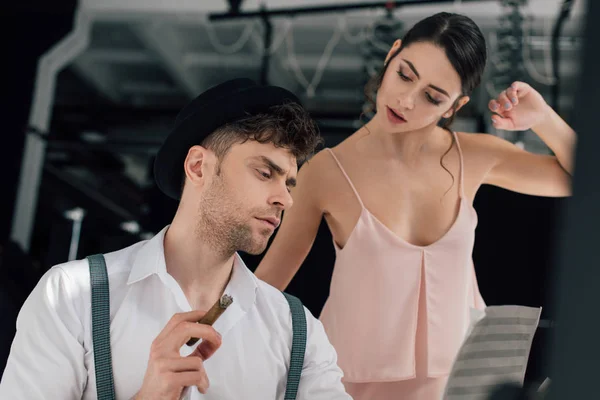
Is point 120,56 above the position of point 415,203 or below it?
below

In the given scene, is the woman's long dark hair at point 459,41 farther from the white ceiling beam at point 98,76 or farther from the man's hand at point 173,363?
the white ceiling beam at point 98,76

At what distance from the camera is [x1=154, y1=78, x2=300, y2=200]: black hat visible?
1680 mm

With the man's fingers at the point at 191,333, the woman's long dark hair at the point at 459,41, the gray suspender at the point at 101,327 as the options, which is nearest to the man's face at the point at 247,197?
the gray suspender at the point at 101,327

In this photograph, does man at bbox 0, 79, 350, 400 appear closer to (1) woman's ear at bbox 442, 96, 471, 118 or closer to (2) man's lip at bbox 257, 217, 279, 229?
(2) man's lip at bbox 257, 217, 279, 229

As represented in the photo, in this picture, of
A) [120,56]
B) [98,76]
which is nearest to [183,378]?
[120,56]

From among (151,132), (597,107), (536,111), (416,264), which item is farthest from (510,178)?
(151,132)

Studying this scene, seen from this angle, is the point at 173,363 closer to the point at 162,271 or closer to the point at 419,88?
the point at 162,271

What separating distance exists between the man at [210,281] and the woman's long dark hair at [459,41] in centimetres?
34

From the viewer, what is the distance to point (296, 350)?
1643mm

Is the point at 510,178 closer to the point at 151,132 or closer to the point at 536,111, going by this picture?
the point at 536,111

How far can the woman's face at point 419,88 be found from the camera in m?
1.76

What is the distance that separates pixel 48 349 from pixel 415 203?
2.79 ft

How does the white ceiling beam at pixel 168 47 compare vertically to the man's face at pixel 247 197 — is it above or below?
below

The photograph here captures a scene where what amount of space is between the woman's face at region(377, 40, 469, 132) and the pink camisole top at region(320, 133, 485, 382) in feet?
0.70
